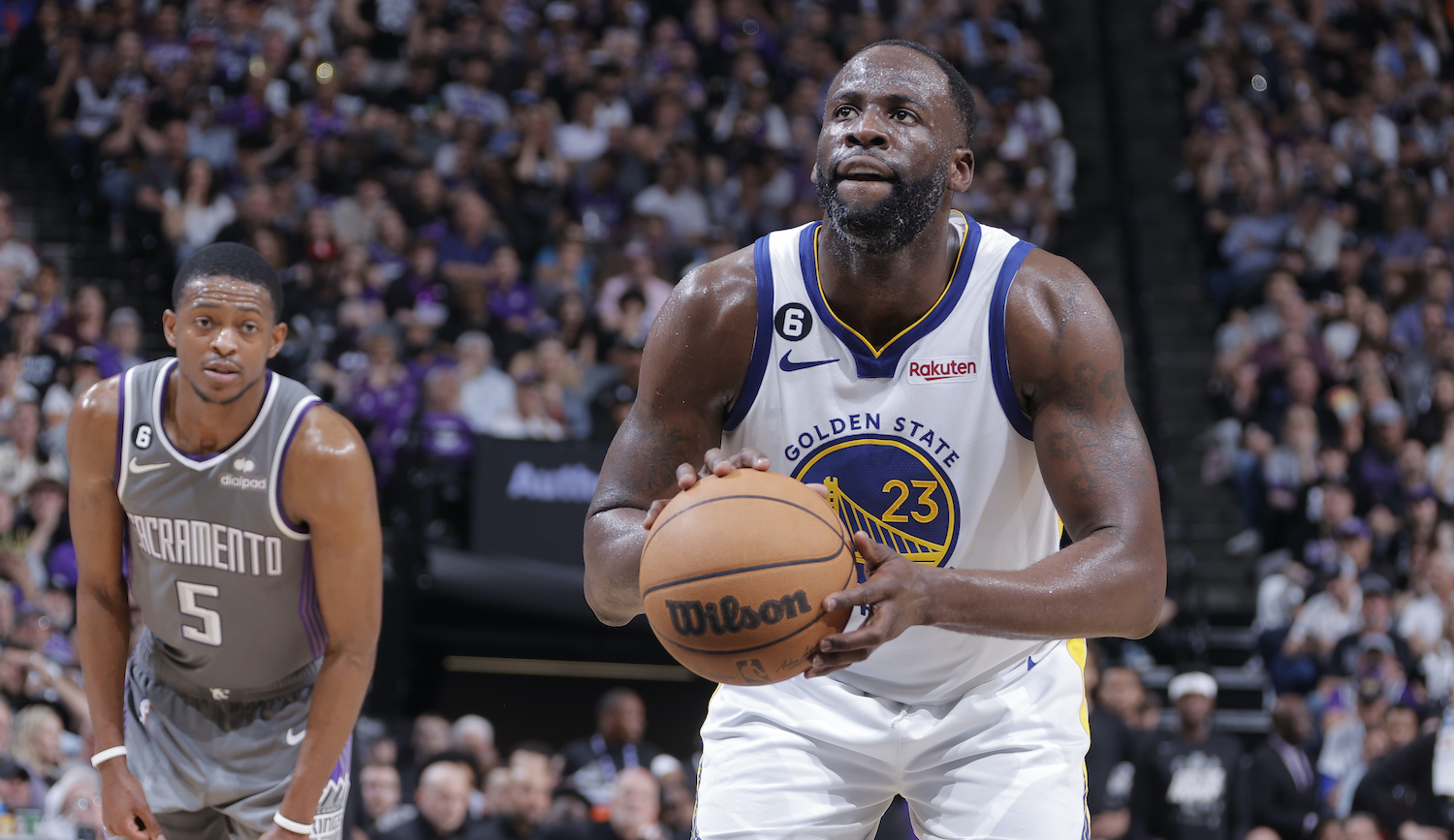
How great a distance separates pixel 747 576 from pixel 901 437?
→ 68cm

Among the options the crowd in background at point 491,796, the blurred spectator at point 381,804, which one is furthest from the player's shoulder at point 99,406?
the blurred spectator at point 381,804

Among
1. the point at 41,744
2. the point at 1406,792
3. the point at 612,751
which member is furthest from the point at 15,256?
the point at 1406,792

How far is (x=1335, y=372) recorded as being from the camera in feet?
37.7

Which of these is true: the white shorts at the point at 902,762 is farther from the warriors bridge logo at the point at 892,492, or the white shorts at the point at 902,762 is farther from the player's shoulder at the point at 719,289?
the player's shoulder at the point at 719,289

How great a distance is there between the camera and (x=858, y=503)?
3.11 metres

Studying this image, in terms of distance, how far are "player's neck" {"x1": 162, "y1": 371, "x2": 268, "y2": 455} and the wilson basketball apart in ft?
5.14

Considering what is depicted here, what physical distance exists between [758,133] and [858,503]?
33.1 feet

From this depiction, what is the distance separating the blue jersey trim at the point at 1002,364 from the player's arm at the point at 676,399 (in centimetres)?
51

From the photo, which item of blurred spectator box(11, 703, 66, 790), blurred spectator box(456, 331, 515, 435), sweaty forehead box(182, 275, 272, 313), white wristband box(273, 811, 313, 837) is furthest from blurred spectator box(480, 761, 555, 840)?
sweaty forehead box(182, 275, 272, 313)

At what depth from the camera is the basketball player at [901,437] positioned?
3.00 m

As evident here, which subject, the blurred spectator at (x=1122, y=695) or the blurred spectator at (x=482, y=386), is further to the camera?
the blurred spectator at (x=482, y=386)

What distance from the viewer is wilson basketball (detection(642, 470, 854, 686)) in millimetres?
2520

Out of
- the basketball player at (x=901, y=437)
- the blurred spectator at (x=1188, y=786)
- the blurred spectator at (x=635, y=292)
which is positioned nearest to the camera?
the basketball player at (x=901, y=437)

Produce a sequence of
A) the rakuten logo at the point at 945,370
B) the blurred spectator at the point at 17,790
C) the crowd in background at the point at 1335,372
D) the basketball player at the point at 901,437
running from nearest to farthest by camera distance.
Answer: the basketball player at the point at 901,437 < the rakuten logo at the point at 945,370 < the blurred spectator at the point at 17,790 < the crowd in background at the point at 1335,372
